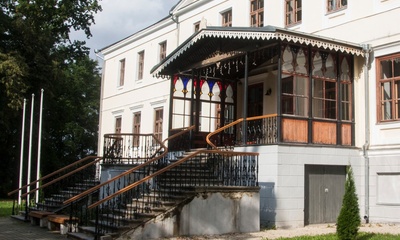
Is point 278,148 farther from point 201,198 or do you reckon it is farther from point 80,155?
point 80,155

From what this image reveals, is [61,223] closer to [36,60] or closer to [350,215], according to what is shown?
[350,215]

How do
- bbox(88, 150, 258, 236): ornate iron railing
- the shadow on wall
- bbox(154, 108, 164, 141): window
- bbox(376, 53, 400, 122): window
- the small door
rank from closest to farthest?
bbox(88, 150, 258, 236): ornate iron railing
the shadow on wall
the small door
bbox(376, 53, 400, 122): window
bbox(154, 108, 164, 141): window

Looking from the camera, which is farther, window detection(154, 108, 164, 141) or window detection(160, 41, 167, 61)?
window detection(160, 41, 167, 61)

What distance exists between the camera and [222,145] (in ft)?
54.9

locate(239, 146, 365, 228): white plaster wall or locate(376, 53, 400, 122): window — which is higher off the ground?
locate(376, 53, 400, 122): window

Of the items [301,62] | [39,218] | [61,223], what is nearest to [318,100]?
[301,62]

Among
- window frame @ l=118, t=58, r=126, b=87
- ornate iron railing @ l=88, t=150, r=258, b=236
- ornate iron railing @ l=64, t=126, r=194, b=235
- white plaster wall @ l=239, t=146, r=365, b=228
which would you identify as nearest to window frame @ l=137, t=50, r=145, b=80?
window frame @ l=118, t=58, r=126, b=87

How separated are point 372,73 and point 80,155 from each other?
33.3 m

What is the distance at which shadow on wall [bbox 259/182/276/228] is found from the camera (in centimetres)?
1276

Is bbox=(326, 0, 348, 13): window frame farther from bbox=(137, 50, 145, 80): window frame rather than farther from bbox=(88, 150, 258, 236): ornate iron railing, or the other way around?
bbox=(137, 50, 145, 80): window frame

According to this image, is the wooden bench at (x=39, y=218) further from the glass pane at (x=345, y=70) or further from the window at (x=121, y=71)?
the window at (x=121, y=71)

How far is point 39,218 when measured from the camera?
13734 mm

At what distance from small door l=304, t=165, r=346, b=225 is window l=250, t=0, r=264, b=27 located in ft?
23.2

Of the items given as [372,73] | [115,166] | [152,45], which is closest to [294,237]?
[372,73]
